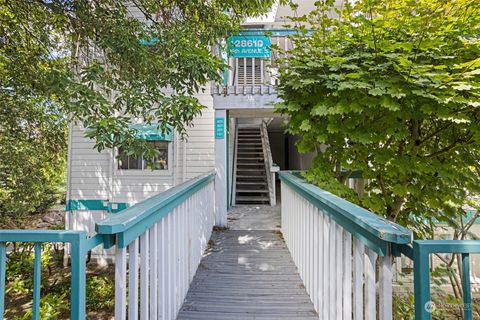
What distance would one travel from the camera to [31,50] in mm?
3992

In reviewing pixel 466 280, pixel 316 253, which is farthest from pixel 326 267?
pixel 466 280

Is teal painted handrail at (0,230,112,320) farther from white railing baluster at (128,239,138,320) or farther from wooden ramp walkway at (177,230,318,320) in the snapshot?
wooden ramp walkway at (177,230,318,320)

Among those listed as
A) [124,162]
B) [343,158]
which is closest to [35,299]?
[343,158]

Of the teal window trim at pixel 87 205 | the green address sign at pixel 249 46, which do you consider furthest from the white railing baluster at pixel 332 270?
the teal window trim at pixel 87 205

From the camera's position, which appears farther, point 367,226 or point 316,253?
point 316,253

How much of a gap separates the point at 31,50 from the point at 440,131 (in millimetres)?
5383

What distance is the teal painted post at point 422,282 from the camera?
1.02 m

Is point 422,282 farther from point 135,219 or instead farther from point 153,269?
point 153,269

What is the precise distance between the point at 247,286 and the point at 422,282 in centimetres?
210

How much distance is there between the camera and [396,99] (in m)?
2.44

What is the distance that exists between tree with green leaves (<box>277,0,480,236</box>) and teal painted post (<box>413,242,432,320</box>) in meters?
1.60

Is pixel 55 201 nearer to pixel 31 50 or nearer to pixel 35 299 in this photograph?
pixel 31 50

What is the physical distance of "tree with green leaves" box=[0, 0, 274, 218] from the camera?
122 inches

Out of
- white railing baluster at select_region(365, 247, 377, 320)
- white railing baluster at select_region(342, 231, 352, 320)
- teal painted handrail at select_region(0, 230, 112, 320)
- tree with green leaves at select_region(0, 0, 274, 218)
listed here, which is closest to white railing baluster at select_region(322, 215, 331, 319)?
white railing baluster at select_region(342, 231, 352, 320)
